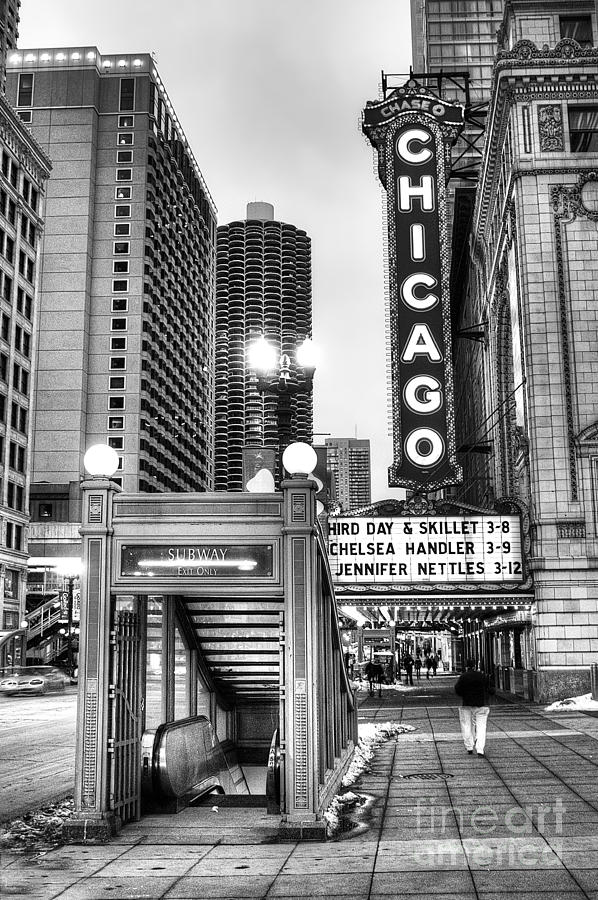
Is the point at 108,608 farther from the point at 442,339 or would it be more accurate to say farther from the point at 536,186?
the point at 536,186

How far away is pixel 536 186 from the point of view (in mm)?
35531

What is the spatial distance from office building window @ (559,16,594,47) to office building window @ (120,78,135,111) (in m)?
97.4

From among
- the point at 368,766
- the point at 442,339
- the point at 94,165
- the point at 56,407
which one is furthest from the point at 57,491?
the point at 368,766

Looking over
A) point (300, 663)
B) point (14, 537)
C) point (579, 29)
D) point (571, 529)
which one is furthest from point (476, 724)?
point (14, 537)

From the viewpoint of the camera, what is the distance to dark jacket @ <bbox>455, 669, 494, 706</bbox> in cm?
1747

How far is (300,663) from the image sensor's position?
11.2m

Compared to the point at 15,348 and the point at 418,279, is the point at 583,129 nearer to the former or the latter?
the point at 418,279

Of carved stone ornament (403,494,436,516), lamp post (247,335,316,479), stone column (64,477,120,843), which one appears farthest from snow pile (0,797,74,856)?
carved stone ornament (403,494,436,516)

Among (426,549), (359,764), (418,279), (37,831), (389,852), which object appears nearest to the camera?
(389,852)

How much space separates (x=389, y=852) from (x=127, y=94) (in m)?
131

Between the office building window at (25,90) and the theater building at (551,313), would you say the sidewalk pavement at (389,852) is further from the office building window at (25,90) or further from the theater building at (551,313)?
the office building window at (25,90)

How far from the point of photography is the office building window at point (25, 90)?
412 feet

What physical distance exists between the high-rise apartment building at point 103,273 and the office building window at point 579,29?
3183 inches

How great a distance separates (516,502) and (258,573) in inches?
928
